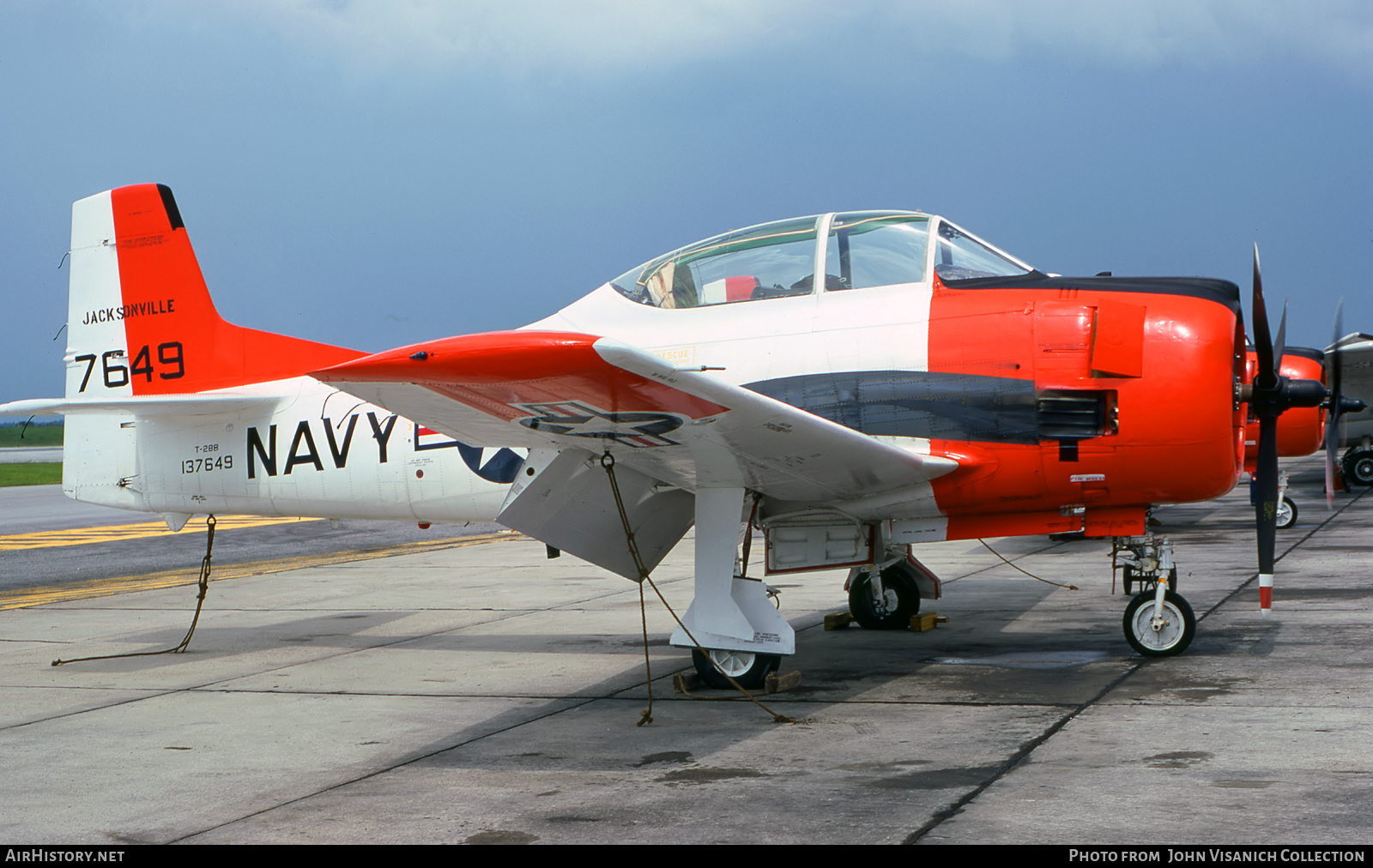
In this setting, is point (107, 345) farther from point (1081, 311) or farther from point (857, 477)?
point (1081, 311)

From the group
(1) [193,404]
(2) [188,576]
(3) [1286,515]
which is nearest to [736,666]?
(1) [193,404]

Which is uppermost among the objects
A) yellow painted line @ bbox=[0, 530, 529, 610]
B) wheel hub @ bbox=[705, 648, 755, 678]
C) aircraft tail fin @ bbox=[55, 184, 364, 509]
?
aircraft tail fin @ bbox=[55, 184, 364, 509]

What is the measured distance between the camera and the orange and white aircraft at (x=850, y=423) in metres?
6.45

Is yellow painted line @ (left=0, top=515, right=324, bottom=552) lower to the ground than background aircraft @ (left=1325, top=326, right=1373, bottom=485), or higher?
lower

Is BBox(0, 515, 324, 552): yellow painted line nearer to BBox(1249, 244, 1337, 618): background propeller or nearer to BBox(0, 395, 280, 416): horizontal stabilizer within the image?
BBox(0, 395, 280, 416): horizontal stabilizer

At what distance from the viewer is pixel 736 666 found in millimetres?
7051

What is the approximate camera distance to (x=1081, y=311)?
271 inches

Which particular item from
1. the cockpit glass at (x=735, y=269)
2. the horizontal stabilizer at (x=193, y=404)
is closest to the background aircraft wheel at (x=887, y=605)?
the cockpit glass at (x=735, y=269)

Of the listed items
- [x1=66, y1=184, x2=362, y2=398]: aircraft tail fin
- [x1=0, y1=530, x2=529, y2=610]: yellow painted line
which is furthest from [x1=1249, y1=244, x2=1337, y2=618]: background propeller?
[x1=0, y1=530, x2=529, y2=610]: yellow painted line

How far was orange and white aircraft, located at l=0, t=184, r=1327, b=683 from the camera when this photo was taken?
6.45m

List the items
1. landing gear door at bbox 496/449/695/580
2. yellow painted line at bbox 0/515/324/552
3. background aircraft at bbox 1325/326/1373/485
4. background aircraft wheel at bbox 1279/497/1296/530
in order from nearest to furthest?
landing gear door at bbox 496/449/695/580
background aircraft wheel at bbox 1279/497/1296/530
yellow painted line at bbox 0/515/324/552
background aircraft at bbox 1325/326/1373/485

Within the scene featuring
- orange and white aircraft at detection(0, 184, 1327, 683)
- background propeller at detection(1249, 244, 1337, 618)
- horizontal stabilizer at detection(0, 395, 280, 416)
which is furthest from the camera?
horizontal stabilizer at detection(0, 395, 280, 416)

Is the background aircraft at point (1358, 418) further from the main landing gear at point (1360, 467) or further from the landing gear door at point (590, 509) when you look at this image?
the landing gear door at point (590, 509)

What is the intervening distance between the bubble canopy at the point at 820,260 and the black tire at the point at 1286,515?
37.6 ft
